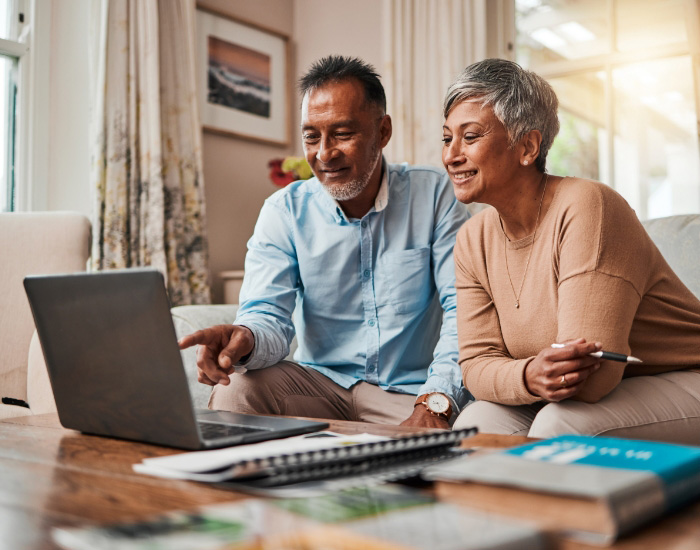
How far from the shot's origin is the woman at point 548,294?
3.84 feet

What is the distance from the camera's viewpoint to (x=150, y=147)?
3.01 m

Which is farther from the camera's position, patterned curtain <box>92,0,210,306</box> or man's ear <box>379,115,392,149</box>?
patterned curtain <box>92,0,210,306</box>

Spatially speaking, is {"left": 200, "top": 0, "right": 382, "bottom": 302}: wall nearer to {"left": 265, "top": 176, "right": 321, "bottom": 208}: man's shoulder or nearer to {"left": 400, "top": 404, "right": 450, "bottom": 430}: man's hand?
{"left": 265, "top": 176, "right": 321, "bottom": 208}: man's shoulder

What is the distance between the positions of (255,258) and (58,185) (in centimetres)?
163

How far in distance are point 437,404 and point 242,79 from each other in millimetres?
2639

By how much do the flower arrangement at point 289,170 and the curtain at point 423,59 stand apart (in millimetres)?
525

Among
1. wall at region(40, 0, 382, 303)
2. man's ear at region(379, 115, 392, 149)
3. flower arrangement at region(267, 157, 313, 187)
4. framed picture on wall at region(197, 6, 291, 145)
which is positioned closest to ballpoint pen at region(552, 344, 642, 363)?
man's ear at region(379, 115, 392, 149)

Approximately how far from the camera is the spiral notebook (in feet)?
1.99

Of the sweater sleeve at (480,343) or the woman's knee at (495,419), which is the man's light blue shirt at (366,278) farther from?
the woman's knee at (495,419)

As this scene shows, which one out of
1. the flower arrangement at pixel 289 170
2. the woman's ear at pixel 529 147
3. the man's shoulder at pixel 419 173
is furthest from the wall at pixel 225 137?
the woman's ear at pixel 529 147

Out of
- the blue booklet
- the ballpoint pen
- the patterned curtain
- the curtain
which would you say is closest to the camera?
the blue booklet

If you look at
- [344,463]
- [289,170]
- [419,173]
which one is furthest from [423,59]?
[344,463]

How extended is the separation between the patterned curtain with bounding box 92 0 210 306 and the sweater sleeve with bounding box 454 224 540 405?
1819mm

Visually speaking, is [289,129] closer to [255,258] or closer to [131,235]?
[131,235]
